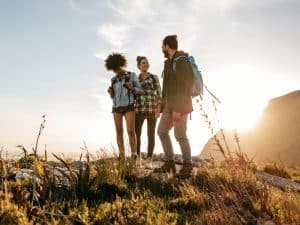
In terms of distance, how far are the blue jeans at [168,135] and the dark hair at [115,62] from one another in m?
2.00

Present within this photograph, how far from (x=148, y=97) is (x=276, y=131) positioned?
302 feet

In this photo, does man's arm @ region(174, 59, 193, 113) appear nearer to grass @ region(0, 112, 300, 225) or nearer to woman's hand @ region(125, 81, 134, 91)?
grass @ region(0, 112, 300, 225)

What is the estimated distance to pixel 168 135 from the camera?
711 centimetres

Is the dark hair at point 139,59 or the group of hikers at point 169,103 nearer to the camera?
the group of hikers at point 169,103

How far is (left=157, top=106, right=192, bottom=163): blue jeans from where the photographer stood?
6.77 m

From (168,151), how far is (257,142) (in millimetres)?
93727

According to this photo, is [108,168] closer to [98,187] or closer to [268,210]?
[98,187]

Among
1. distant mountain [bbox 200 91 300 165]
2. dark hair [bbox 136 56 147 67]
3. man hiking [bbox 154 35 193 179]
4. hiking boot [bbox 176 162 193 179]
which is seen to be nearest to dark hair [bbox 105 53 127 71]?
dark hair [bbox 136 56 147 67]

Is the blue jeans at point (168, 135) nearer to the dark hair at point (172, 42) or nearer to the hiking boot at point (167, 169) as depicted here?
the hiking boot at point (167, 169)

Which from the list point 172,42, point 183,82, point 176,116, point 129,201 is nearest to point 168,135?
point 176,116

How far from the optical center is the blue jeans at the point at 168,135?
677 centimetres

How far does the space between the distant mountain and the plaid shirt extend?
266 feet

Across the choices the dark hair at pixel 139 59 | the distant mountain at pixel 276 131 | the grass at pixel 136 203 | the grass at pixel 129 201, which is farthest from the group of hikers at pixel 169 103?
the distant mountain at pixel 276 131

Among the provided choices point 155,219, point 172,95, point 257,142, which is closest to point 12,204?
point 155,219
